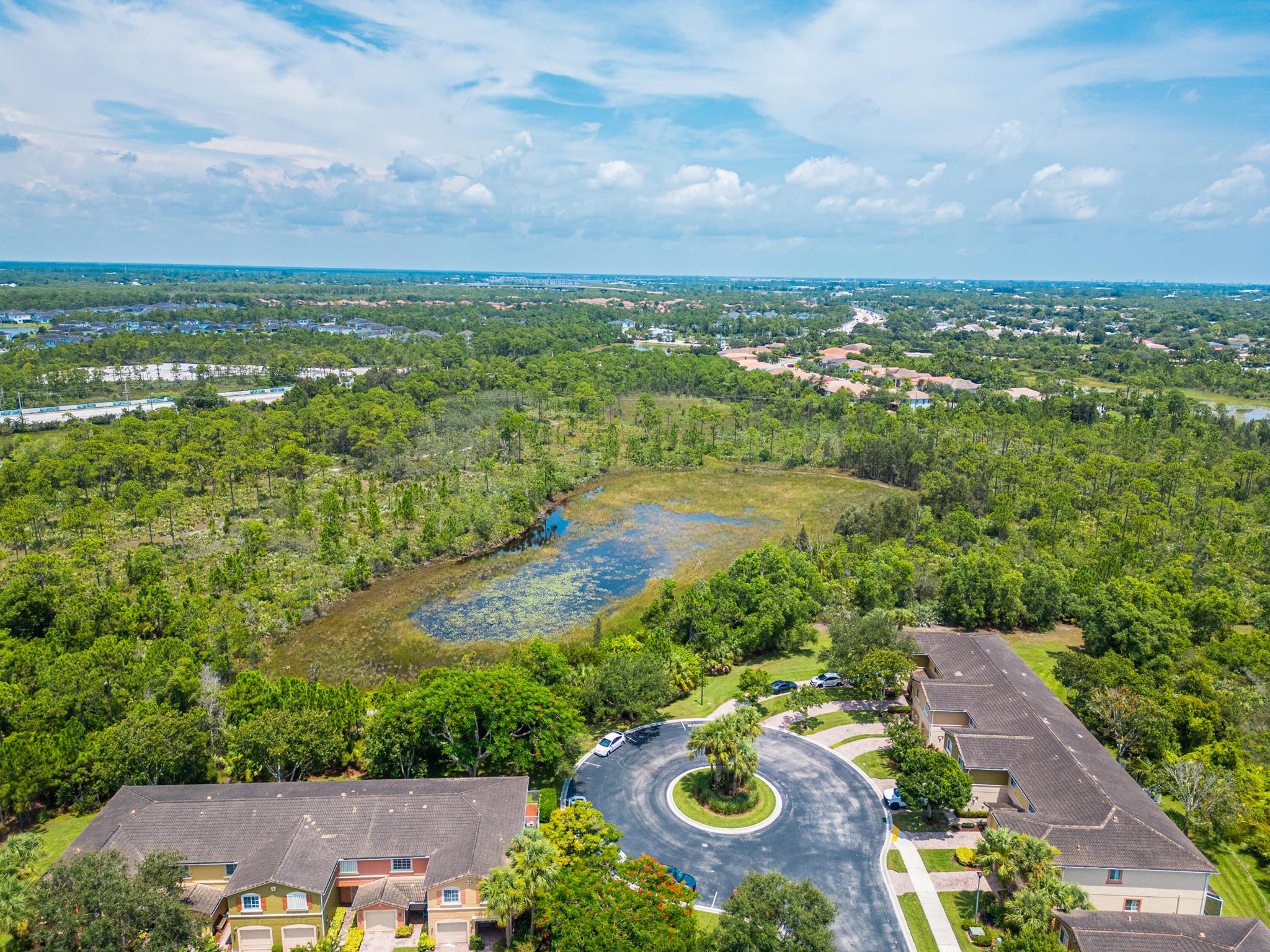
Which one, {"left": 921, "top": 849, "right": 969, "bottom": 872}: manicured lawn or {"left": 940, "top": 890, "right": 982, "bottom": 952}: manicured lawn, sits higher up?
{"left": 940, "top": 890, "right": 982, "bottom": 952}: manicured lawn

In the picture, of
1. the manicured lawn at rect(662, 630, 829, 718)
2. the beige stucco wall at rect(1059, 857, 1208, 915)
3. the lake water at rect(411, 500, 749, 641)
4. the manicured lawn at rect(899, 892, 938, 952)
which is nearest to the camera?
the manicured lawn at rect(899, 892, 938, 952)

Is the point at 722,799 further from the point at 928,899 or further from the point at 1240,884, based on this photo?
the point at 1240,884

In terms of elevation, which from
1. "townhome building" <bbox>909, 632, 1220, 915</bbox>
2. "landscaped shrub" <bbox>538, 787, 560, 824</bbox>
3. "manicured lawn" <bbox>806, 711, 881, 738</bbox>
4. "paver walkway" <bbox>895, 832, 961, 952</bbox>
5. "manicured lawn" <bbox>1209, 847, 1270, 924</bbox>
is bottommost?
"manicured lawn" <bbox>806, 711, 881, 738</bbox>

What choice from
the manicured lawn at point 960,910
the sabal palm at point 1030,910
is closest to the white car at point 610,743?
the manicured lawn at point 960,910

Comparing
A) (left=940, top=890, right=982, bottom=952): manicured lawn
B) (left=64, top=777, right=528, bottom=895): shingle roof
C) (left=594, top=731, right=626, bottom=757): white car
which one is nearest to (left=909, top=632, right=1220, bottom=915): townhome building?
(left=940, top=890, right=982, bottom=952): manicured lawn

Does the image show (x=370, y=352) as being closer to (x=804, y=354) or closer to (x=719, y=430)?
(x=719, y=430)

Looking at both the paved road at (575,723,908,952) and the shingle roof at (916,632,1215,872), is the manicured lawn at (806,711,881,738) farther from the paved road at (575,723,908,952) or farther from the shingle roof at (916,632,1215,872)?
the shingle roof at (916,632,1215,872)

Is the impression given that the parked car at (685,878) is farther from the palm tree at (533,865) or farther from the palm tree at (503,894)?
the palm tree at (503,894)

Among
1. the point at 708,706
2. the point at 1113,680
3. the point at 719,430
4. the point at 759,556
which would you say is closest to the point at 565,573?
the point at 759,556
